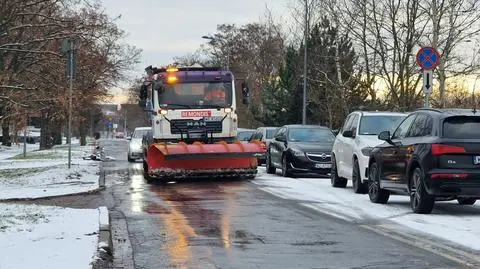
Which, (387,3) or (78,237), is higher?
(387,3)

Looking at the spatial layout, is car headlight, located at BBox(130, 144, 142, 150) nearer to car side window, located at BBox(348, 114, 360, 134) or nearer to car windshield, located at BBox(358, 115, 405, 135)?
car side window, located at BBox(348, 114, 360, 134)

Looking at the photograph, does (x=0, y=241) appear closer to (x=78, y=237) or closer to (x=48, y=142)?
(x=78, y=237)

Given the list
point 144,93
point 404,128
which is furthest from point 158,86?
point 404,128

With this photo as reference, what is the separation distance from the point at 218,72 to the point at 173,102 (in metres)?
1.54

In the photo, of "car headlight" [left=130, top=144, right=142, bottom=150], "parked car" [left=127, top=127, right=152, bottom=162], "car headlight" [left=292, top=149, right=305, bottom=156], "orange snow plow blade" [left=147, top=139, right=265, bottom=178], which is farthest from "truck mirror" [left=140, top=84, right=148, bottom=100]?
"car headlight" [left=130, top=144, right=142, bottom=150]

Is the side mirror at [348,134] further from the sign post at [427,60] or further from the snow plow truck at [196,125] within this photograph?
the snow plow truck at [196,125]

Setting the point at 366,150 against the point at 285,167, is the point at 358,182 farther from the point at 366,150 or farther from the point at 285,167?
the point at 285,167

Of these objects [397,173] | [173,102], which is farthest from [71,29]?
[397,173]

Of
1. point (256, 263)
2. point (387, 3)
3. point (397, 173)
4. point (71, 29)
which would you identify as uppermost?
point (387, 3)

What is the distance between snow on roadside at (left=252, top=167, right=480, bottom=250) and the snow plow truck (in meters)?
1.75

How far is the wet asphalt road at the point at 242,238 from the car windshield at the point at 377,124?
10.3 ft

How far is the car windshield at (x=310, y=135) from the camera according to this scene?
21.3 meters

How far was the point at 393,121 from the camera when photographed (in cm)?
1611

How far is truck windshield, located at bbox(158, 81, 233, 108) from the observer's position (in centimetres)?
1880
